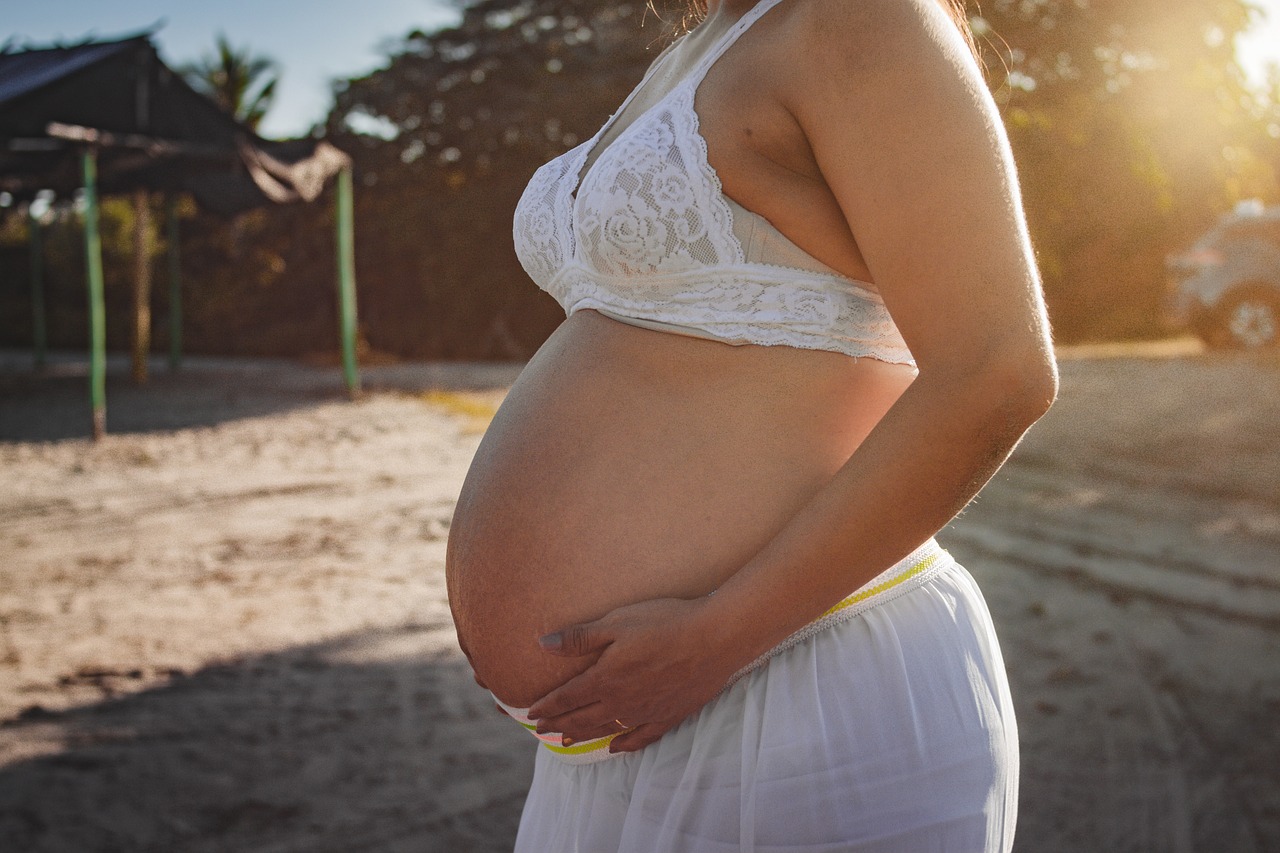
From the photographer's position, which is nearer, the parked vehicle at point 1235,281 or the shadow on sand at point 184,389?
the shadow on sand at point 184,389

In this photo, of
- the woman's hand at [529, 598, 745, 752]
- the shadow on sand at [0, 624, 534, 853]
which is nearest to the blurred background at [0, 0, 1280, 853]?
the shadow on sand at [0, 624, 534, 853]

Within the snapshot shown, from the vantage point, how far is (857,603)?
1.07 metres

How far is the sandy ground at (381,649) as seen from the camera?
2.68 metres

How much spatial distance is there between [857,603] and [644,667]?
25 centimetres

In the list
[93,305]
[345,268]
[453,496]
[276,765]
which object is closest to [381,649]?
[276,765]

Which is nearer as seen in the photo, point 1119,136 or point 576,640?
point 576,640

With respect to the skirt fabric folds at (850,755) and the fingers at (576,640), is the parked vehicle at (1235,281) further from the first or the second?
the fingers at (576,640)

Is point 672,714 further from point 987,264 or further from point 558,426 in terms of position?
point 987,264

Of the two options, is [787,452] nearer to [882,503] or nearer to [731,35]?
[882,503]

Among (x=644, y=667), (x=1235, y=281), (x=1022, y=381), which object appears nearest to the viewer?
(x=1022, y=381)

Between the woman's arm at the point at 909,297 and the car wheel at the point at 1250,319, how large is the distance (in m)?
13.5

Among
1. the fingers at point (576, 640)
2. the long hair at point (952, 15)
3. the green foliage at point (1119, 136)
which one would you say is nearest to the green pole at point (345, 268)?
the green foliage at point (1119, 136)

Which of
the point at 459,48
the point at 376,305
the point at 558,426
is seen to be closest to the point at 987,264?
the point at 558,426

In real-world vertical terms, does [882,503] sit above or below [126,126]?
below
